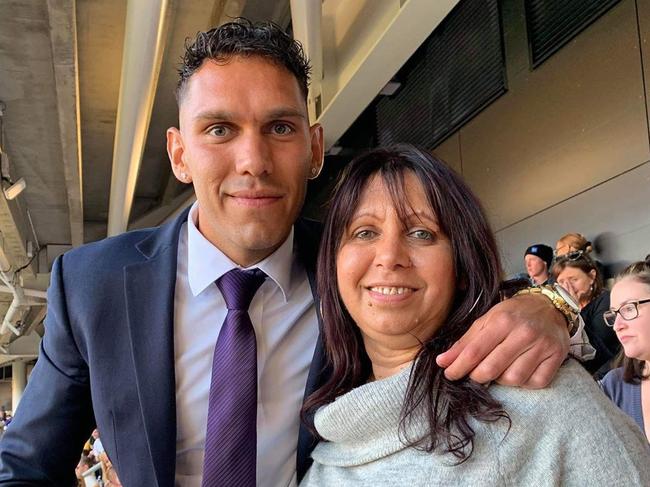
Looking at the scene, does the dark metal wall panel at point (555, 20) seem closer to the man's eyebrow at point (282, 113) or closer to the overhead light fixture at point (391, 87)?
the overhead light fixture at point (391, 87)

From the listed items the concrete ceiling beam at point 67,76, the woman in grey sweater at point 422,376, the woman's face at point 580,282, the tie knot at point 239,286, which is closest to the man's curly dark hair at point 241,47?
the woman in grey sweater at point 422,376

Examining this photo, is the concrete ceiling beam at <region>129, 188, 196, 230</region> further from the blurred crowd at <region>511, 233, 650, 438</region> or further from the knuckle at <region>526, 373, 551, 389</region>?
the knuckle at <region>526, 373, 551, 389</region>

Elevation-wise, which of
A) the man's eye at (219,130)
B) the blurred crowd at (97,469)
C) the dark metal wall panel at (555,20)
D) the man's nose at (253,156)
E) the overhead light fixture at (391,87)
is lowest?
the blurred crowd at (97,469)

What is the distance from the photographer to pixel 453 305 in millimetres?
1317

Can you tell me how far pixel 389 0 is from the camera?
459 cm

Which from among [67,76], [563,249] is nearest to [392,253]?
[563,249]

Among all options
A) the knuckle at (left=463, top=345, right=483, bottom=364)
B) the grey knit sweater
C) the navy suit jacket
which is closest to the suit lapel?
the navy suit jacket

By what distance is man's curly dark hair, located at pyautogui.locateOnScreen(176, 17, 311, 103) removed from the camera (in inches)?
59.6

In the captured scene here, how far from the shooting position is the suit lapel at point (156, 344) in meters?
1.38

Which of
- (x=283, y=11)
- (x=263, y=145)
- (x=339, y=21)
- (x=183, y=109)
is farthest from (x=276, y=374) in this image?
(x=283, y=11)

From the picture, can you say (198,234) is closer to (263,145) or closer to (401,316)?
(263,145)

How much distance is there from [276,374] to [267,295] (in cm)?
18

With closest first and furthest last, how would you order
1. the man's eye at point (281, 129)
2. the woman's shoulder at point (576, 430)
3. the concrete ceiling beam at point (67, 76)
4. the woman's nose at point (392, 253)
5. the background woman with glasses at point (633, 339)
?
the woman's shoulder at point (576, 430) < the woman's nose at point (392, 253) < the man's eye at point (281, 129) < the background woman with glasses at point (633, 339) < the concrete ceiling beam at point (67, 76)

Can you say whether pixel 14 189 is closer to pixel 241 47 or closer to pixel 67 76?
pixel 67 76
